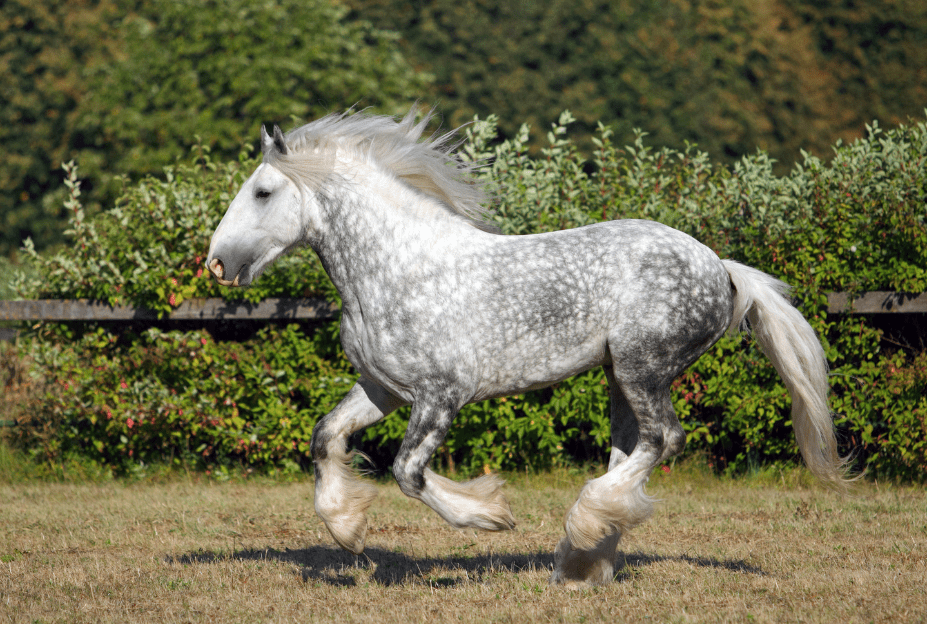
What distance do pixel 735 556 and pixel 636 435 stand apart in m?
1.05

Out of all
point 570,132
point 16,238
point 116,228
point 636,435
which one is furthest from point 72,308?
point 16,238

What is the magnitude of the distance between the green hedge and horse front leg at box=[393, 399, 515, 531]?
113 inches

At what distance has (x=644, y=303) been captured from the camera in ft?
13.9

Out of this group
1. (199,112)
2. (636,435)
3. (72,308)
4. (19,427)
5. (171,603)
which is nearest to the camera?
(171,603)

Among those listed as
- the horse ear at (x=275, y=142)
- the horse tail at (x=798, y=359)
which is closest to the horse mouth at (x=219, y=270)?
the horse ear at (x=275, y=142)

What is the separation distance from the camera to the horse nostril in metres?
4.15

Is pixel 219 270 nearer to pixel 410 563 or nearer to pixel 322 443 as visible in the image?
pixel 322 443

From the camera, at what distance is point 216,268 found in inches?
164

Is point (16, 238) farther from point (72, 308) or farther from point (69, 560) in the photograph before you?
point (69, 560)

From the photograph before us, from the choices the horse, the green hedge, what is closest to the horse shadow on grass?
the horse

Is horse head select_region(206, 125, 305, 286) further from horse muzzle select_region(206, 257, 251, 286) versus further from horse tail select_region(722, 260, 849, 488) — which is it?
horse tail select_region(722, 260, 849, 488)

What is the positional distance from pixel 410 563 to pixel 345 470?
1.11 m

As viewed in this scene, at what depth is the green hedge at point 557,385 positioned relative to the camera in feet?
22.0

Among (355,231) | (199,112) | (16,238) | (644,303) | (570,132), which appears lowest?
(16,238)
